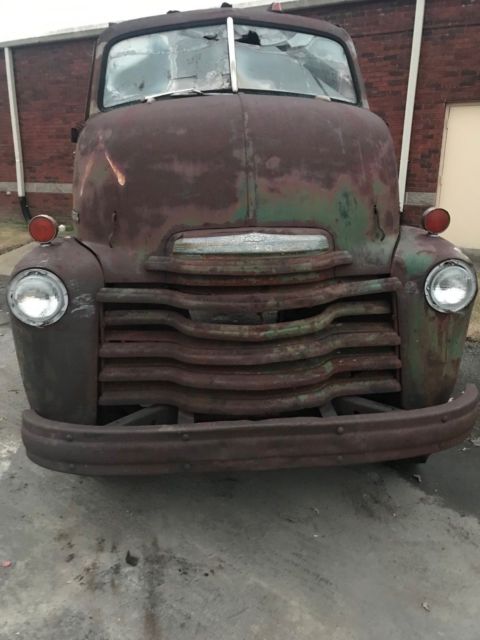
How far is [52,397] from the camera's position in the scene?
2561mm

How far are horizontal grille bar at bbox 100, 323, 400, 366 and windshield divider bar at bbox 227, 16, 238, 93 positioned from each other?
5.40 ft

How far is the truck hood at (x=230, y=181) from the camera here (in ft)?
8.80

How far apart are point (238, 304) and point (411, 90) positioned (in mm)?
7645

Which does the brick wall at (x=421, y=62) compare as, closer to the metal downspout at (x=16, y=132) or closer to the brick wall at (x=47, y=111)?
the brick wall at (x=47, y=111)

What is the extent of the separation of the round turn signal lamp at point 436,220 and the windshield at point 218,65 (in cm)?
125

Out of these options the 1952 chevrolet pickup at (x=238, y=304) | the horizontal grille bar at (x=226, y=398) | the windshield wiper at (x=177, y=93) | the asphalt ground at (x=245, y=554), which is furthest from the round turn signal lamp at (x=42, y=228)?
the asphalt ground at (x=245, y=554)

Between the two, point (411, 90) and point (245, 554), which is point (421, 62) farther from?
point (245, 554)

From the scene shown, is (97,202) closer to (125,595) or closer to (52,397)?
(52,397)

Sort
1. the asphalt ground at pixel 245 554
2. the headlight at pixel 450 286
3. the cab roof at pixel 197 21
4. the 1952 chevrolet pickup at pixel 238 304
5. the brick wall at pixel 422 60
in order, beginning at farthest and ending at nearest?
the brick wall at pixel 422 60
the cab roof at pixel 197 21
the headlight at pixel 450 286
the 1952 chevrolet pickup at pixel 238 304
the asphalt ground at pixel 245 554

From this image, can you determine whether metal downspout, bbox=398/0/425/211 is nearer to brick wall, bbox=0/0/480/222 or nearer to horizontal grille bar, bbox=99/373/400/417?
brick wall, bbox=0/0/480/222

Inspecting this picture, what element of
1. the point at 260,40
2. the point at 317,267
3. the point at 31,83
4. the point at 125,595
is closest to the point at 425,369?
the point at 317,267

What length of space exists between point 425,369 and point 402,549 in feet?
3.03

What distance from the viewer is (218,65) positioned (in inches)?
133

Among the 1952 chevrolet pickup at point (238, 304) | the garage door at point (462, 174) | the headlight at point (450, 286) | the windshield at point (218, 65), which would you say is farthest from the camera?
the garage door at point (462, 174)
